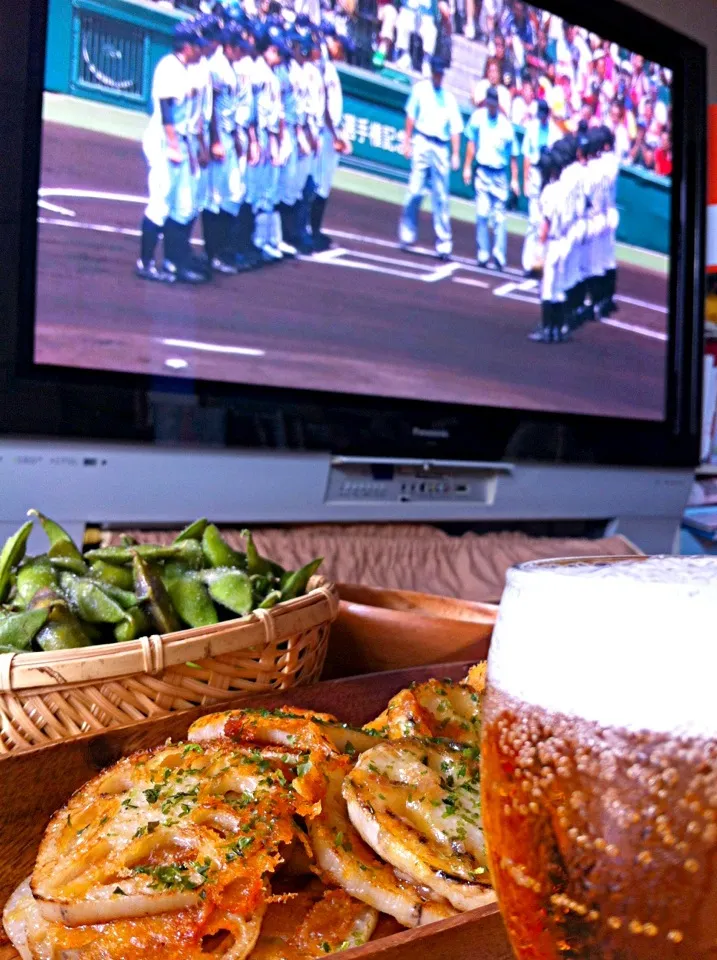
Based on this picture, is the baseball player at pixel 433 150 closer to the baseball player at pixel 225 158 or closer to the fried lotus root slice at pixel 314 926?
the baseball player at pixel 225 158

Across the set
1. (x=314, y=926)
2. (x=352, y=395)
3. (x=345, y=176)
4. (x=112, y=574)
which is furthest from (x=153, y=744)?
(x=345, y=176)

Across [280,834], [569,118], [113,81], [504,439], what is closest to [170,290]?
[113,81]

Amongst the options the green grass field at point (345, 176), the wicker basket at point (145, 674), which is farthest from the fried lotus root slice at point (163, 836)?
the green grass field at point (345, 176)

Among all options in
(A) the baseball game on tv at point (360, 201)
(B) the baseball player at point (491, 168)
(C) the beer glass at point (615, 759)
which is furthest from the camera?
(B) the baseball player at point (491, 168)

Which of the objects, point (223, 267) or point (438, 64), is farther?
point (438, 64)

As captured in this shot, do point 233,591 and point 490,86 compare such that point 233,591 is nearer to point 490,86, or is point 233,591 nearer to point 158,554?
point 158,554
